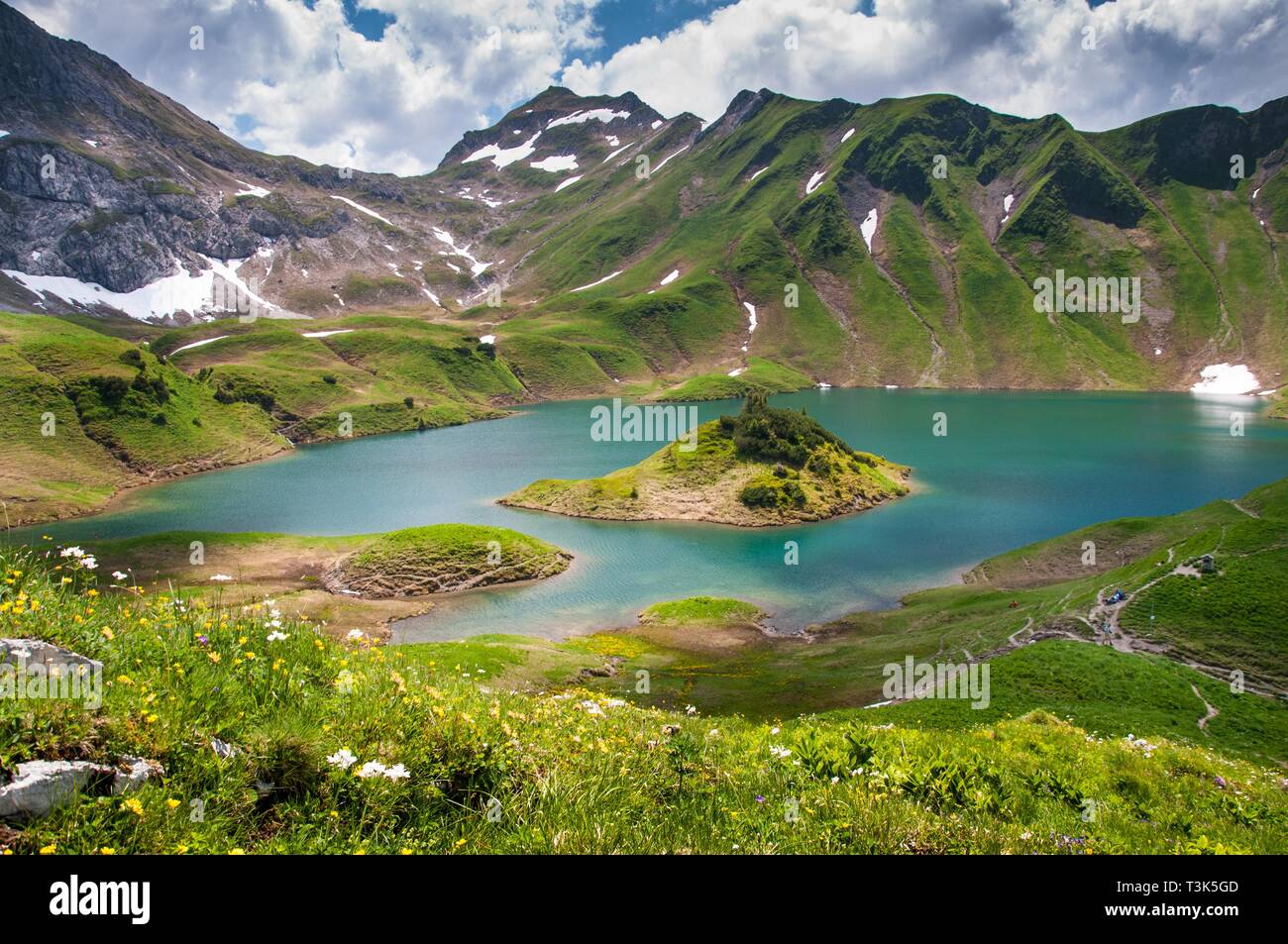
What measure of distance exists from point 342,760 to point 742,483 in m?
74.0

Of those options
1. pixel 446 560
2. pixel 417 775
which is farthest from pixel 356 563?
pixel 417 775

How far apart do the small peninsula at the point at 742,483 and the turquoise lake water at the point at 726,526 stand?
2615 mm

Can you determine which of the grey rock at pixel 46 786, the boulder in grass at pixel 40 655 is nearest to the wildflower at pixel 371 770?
the grey rock at pixel 46 786

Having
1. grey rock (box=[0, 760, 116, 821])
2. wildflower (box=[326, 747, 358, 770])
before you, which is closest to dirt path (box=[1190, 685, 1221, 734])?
wildflower (box=[326, 747, 358, 770])

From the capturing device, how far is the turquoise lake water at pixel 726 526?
54.3 m

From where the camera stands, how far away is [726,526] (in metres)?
73.8

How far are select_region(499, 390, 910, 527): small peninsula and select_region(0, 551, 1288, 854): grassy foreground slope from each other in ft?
213

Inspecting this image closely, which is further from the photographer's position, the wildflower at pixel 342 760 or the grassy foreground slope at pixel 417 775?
the wildflower at pixel 342 760

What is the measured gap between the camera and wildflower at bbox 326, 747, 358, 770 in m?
5.56

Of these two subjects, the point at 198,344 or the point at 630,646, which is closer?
the point at 630,646

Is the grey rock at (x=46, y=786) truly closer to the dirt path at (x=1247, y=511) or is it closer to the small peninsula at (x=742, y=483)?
the dirt path at (x=1247, y=511)

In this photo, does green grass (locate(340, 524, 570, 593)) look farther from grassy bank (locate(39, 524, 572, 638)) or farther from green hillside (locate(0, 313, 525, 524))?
green hillside (locate(0, 313, 525, 524))

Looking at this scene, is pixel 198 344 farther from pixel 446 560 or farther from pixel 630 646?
pixel 630 646
